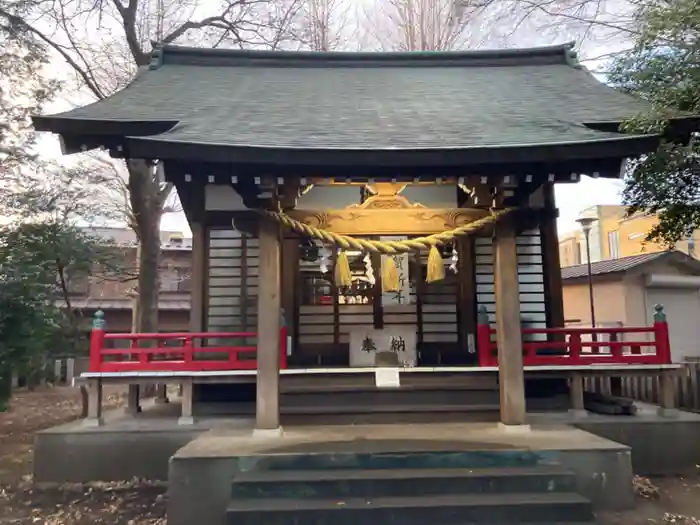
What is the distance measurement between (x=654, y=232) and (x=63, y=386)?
16.1m

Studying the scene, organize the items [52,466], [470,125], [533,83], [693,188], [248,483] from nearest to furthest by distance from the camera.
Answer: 1. [248,483]
2. [52,466]
3. [470,125]
4. [693,188]
5. [533,83]

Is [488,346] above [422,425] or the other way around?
above

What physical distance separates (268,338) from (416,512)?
2455 mm

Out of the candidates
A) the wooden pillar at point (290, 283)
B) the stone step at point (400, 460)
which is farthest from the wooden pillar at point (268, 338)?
the wooden pillar at point (290, 283)

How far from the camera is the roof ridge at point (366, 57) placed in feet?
35.2

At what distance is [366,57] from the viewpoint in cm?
1123

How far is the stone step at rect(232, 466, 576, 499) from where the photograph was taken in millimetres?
4969

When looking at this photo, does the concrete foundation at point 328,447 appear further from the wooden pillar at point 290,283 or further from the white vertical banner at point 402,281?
the white vertical banner at point 402,281

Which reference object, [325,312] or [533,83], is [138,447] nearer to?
[325,312]

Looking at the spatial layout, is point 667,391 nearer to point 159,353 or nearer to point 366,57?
point 159,353

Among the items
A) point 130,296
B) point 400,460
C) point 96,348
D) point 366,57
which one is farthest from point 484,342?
point 130,296

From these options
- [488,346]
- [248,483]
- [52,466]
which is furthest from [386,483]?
[52,466]

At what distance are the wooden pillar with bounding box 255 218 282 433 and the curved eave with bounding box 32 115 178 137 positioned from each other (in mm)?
1975

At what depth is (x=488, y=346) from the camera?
729 centimetres
